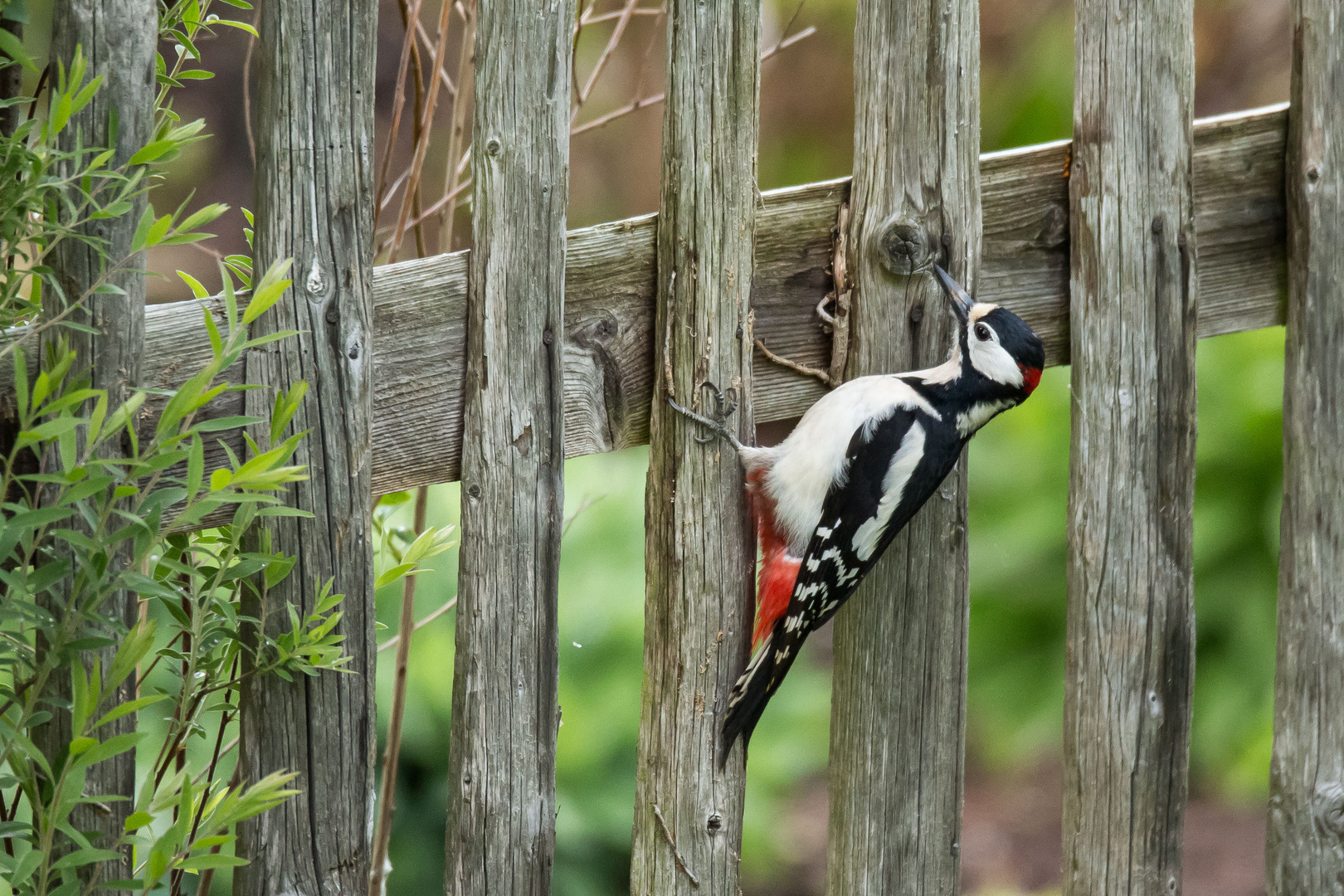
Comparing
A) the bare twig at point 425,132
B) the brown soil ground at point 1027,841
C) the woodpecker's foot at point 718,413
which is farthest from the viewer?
the brown soil ground at point 1027,841

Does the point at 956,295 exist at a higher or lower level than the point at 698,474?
higher

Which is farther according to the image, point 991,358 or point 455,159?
point 455,159

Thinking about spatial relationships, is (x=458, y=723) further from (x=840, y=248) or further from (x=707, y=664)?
(x=840, y=248)

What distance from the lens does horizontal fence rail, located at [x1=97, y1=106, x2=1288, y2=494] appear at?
1.64m

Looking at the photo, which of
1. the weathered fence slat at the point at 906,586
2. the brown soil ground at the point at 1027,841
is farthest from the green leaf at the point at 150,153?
the brown soil ground at the point at 1027,841

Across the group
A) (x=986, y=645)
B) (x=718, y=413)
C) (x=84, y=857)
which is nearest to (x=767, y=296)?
(x=718, y=413)

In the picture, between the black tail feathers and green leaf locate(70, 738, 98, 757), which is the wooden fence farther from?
green leaf locate(70, 738, 98, 757)

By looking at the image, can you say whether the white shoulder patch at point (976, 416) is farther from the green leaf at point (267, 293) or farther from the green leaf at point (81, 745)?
the green leaf at point (81, 745)

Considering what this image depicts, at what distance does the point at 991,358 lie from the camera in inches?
77.0

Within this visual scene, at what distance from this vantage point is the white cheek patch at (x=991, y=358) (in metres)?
1.94

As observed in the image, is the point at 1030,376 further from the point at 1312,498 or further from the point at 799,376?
the point at 1312,498

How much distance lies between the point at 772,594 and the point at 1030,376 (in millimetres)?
628

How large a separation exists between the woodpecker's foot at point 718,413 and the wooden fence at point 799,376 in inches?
1.1

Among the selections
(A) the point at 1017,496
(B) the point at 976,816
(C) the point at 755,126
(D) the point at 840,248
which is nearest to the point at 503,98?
(C) the point at 755,126
